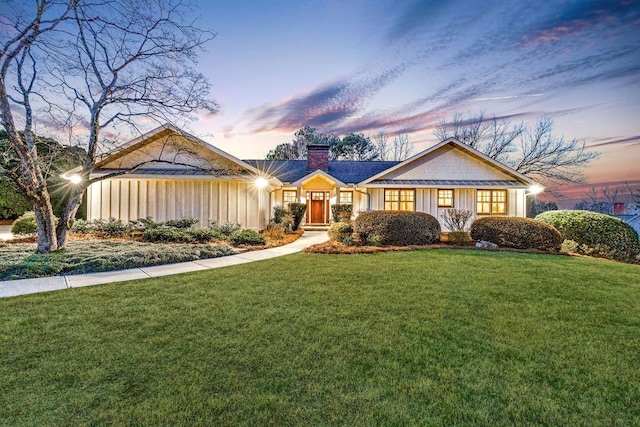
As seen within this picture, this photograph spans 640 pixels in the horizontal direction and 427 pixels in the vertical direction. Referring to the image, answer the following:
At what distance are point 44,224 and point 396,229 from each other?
1048 cm

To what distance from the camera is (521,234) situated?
10.8 meters

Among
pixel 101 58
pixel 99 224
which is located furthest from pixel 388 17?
pixel 99 224

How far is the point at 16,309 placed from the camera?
13.9 ft

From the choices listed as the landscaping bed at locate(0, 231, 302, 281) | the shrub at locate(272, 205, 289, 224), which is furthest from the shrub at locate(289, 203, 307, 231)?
the landscaping bed at locate(0, 231, 302, 281)

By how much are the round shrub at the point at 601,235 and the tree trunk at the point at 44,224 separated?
16.8 meters

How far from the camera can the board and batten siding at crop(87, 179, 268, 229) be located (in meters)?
13.5

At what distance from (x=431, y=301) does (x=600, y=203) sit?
77.6 ft

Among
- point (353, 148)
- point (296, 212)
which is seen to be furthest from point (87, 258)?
point (353, 148)

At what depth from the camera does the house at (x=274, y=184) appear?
43.4ft

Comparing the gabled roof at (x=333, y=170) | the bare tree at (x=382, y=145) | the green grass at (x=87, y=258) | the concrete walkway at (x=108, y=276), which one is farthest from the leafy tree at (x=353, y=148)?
the concrete walkway at (x=108, y=276)

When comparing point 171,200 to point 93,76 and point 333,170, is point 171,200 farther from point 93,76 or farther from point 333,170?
point 333,170

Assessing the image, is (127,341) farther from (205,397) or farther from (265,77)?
(265,77)

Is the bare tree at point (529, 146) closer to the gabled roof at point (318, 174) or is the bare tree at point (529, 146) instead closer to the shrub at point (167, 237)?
the gabled roof at point (318, 174)

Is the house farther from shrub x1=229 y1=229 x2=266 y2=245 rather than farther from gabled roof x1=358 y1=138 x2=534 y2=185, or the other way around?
shrub x1=229 y1=229 x2=266 y2=245
